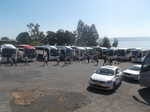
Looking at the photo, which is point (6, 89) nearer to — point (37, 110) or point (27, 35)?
point (37, 110)

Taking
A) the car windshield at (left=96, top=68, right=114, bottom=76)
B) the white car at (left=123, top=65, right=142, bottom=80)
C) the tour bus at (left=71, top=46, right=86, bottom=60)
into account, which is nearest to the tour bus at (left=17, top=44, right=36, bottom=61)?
the tour bus at (left=71, top=46, right=86, bottom=60)

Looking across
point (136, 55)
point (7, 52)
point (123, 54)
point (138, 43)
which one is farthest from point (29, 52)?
point (138, 43)

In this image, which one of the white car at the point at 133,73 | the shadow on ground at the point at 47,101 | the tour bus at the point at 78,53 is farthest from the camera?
the tour bus at the point at 78,53

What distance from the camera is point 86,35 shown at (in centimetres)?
8538

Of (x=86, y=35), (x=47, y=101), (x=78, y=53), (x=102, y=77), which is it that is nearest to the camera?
(x=47, y=101)

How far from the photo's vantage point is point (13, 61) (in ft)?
76.2

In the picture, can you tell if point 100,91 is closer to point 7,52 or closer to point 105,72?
point 105,72

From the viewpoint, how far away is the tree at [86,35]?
3329 inches

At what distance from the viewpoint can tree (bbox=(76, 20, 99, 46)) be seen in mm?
84562

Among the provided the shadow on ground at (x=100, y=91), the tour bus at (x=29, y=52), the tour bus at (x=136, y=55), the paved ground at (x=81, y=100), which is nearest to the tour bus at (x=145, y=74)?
the paved ground at (x=81, y=100)

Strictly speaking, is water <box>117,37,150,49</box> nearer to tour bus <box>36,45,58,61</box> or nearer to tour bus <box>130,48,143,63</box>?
tour bus <box>130,48,143,63</box>

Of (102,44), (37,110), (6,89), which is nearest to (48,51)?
(6,89)

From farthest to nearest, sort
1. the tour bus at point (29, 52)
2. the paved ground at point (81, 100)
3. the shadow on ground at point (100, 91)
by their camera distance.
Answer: the tour bus at point (29, 52)
the shadow on ground at point (100, 91)
the paved ground at point (81, 100)

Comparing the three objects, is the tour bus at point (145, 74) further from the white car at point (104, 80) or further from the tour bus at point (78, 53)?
the tour bus at point (78, 53)
